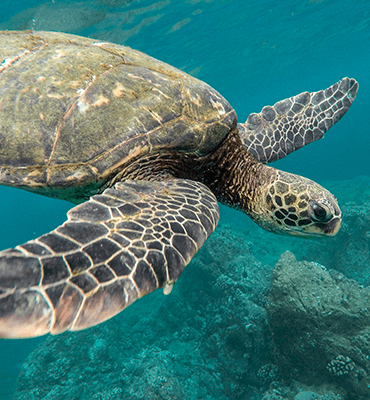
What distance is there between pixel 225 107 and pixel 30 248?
2.58m

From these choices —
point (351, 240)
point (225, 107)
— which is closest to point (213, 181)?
point (225, 107)

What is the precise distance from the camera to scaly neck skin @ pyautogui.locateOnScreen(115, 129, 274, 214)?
2971mm

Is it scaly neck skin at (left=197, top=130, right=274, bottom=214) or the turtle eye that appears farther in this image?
scaly neck skin at (left=197, top=130, right=274, bottom=214)

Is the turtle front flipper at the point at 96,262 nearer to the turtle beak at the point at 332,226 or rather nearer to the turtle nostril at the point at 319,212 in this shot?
the turtle nostril at the point at 319,212

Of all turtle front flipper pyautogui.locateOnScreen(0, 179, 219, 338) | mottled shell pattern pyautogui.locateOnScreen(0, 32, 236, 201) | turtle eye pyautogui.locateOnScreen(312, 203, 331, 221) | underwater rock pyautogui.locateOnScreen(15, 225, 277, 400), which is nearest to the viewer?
turtle front flipper pyautogui.locateOnScreen(0, 179, 219, 338)

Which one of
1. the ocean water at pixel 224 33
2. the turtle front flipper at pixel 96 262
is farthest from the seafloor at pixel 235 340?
the turtle front flipper at pixel 96 262

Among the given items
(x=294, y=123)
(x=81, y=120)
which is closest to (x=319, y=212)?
(x=294, y=123)

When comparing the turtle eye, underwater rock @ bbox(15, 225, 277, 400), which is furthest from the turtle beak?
underwater rock @ bbox(15, 225, 277, 400)

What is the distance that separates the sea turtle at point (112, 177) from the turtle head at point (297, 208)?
1 centimetres

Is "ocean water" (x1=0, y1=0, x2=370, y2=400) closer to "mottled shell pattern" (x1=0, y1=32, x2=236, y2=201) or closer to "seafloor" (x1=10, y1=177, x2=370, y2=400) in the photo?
"seafloor" (x1=10, y1=177, x2=370, y2=400)

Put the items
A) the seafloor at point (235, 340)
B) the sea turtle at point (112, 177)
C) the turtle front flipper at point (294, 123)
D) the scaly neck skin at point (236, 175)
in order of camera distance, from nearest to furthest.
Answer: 1. the sea turtle at point (112, 177)
2. the scaly neck skin at point (236, 175)
3. the turtle front flipper at point (294, 123)
4. the seafloor at point (235, 340)

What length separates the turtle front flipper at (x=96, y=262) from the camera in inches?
51.1

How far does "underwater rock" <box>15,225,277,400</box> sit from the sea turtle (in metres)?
5.77

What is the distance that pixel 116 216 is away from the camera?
→ 191 cm
